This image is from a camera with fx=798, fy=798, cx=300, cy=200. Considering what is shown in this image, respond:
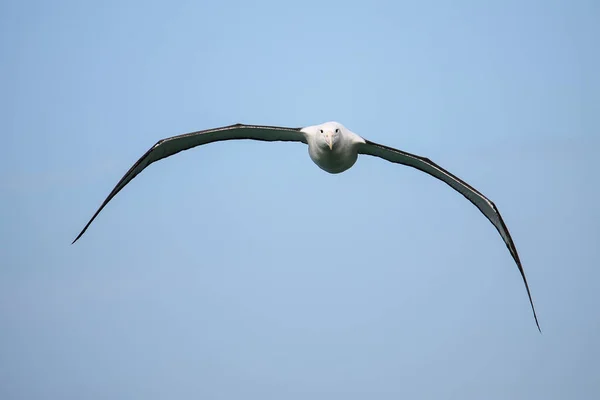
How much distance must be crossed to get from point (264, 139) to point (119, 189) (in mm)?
3736

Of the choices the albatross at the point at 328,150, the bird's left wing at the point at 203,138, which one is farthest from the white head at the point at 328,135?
the bird's left wing at the point at 203,138

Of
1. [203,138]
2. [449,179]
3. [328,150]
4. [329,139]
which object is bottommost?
[203,138]

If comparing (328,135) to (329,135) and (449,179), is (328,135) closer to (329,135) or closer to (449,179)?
(329,135)

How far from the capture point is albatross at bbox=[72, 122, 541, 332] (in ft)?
58.6

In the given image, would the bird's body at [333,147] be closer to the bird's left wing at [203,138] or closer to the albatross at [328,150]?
the albatross at [328,150]

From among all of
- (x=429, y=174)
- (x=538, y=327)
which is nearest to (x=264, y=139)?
(x=429, y=174)

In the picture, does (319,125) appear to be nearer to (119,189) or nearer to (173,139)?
(173,139)

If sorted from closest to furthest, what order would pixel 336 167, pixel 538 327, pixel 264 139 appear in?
pixel 538 327 < pixel 336 167 < pixel 264 139

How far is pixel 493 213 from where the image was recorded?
64.1ft

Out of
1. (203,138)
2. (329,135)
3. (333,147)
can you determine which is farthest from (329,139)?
(203,138)

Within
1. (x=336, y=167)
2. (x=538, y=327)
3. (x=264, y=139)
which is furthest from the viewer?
(x=264, y=139)

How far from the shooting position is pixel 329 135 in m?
17.4

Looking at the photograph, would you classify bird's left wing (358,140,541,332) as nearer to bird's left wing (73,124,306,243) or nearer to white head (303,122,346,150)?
white head (303,122,346,150)

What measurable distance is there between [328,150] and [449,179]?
3568 millimetres
